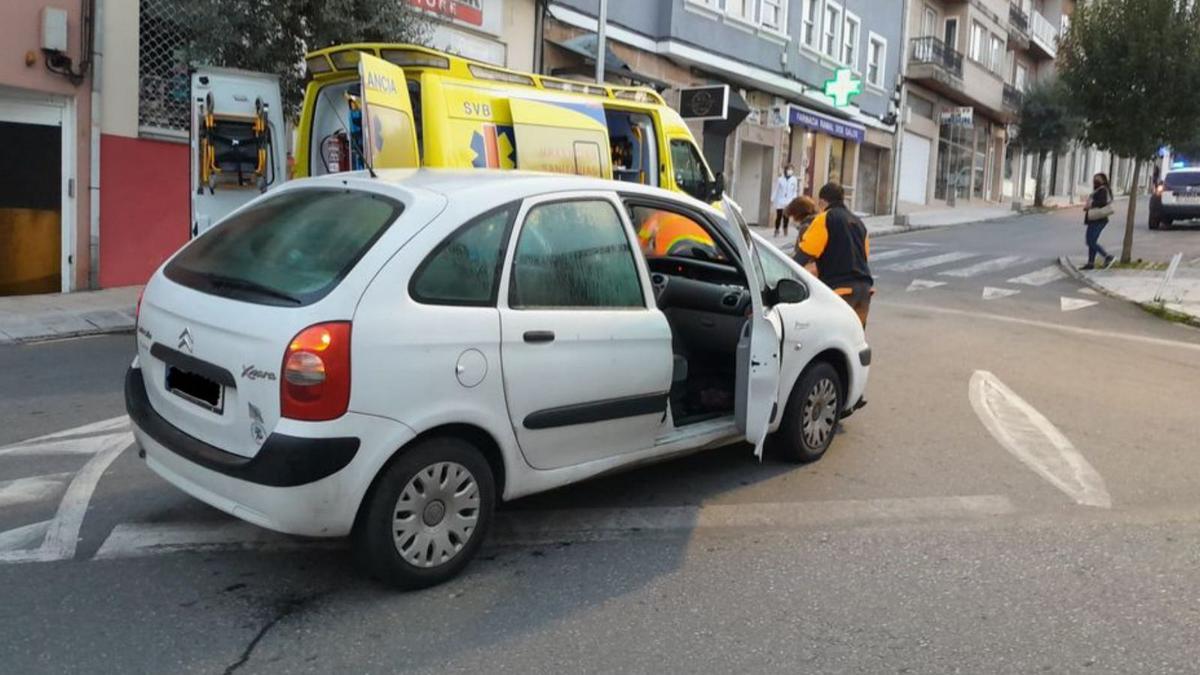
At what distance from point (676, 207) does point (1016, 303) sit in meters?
10.3

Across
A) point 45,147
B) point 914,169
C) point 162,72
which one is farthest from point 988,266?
point 914,169

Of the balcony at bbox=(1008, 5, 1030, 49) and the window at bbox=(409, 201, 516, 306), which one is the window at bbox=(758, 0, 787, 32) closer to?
the window at bbox=(409, 201, 516, 306)

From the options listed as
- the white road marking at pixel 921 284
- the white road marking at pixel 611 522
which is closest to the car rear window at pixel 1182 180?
the white road marking at pixel 921 284

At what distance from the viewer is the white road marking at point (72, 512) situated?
411cm

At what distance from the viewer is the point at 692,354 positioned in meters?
5.55

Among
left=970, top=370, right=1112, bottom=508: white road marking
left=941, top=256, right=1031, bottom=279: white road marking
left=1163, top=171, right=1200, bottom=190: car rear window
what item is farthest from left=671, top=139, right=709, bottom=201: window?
left=1163, top=171, right=1200, bottom=190: car rear window

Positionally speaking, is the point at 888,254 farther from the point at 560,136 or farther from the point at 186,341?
the point at 186,341

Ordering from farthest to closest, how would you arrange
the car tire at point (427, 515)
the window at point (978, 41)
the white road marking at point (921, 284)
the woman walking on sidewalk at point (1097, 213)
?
the window at point (978, 41) < the woman walking on sidewalk at point (1097, 213) < the white road marking at point (921, 284) < the car tire at point (427, 515)

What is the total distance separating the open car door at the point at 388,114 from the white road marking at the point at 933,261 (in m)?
11.3

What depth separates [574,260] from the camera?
438 cm

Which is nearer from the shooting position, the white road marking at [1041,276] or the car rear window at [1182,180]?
the white road marking at [1041,276]

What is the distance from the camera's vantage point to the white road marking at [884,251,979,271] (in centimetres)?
1764

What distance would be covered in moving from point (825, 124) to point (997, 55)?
19134 millimetres

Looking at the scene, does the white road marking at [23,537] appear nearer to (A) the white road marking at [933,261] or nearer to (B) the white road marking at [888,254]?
(A) the white road marking at [933,261]
